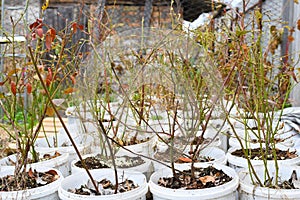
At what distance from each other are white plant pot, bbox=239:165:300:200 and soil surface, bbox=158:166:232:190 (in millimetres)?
73

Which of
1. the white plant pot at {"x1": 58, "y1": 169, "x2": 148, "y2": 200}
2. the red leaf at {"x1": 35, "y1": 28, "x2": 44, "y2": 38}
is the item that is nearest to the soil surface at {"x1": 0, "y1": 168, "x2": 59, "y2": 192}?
the white plant pot at {"x1": 58, "y1": 169, "x2": 148, "y2": 200}

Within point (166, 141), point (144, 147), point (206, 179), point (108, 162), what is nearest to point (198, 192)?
point (206, 179)

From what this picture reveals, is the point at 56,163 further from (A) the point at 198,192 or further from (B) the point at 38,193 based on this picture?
(A) the point at 198,192

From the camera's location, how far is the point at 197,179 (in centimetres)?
154

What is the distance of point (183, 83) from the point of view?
1486mm

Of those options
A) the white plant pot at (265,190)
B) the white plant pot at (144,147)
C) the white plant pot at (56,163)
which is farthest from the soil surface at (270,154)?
the white plant pot at (56,163)

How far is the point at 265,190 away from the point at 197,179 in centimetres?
26

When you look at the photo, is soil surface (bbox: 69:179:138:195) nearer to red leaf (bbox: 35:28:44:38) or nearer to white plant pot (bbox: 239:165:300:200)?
white plant pot (bbox: 239:165:300:200)

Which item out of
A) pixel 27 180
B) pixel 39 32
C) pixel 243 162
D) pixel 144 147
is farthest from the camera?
pixel 144 147

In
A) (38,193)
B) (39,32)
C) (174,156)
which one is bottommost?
(38,193)

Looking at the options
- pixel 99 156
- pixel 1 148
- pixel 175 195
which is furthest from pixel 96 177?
pixel 1 148

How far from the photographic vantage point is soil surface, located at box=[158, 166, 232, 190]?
1493 mm

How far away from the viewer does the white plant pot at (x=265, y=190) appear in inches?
54.6

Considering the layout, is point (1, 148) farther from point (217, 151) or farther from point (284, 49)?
point (284, 49)
